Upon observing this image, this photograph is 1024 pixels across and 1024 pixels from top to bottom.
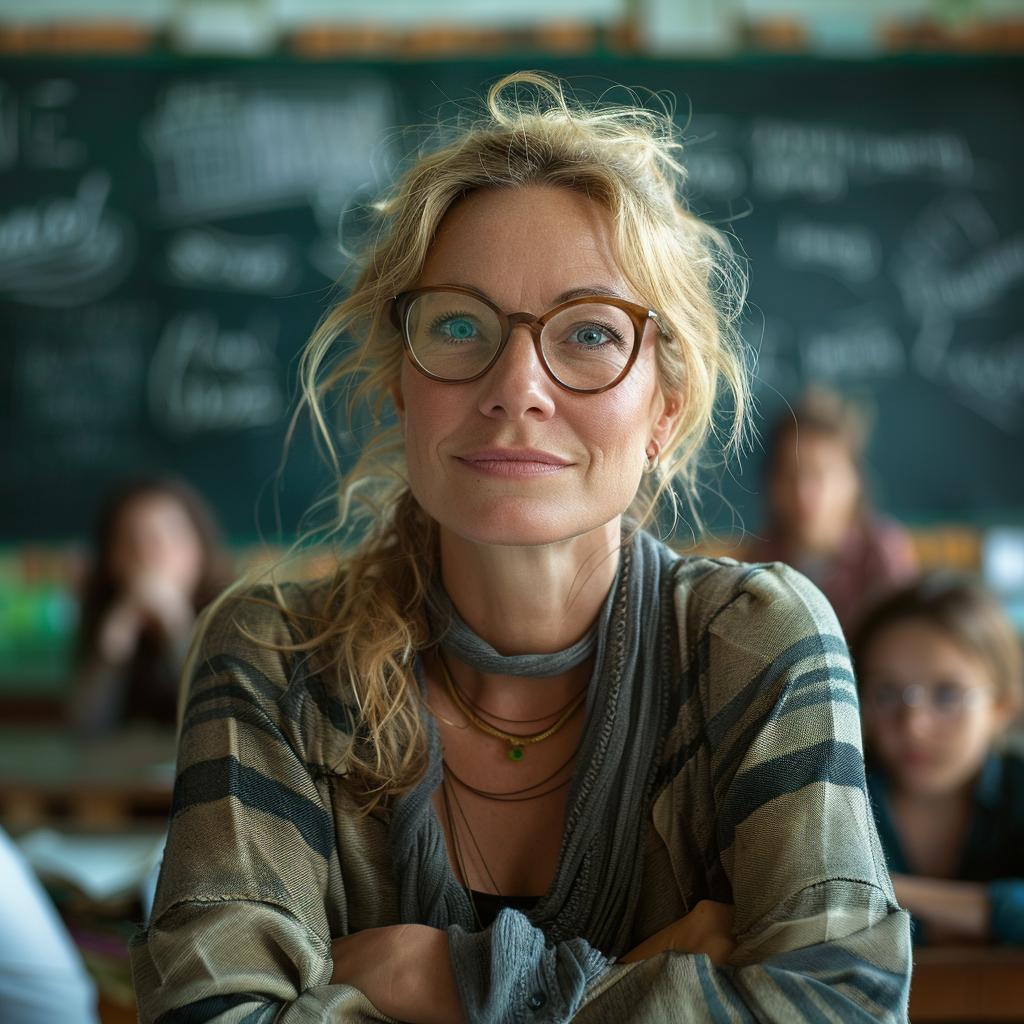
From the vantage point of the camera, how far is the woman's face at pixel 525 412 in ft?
3.16

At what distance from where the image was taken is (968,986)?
1.39 m

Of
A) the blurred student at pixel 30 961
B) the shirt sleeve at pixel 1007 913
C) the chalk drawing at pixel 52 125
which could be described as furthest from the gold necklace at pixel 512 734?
the chalk drawing at pixel 52 125

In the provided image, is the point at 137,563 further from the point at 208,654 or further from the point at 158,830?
the point at 208,654

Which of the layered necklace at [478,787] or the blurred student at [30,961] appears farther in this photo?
the blurred student at [30,961]

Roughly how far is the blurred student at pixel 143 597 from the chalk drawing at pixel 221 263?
79 cm

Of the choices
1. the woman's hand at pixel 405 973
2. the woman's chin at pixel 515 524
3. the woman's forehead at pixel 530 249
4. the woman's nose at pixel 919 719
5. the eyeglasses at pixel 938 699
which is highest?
the woman's forehead at pixel 530 249

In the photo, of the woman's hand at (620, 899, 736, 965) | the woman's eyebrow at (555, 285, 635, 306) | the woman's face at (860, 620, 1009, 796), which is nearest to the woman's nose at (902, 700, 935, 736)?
the woman's face at (860, 620, 1009, 796)

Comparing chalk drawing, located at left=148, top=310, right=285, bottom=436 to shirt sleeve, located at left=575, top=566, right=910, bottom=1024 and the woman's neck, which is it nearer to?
the woman's neck

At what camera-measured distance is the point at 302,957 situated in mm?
900

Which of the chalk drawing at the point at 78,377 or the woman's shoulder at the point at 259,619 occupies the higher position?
the chalk drawing at the point at 78,377

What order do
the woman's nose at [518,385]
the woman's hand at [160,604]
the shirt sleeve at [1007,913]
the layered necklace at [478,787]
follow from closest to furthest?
the woman's nose at [518,385] → the layered necklace at [478,787] → the shirt sleeve at [1007,913] → the woman's hand at [160,604]

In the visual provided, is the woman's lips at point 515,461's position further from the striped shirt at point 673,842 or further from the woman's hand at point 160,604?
the woman's hand at point 160,604

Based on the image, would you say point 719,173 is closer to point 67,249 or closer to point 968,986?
point 67,249

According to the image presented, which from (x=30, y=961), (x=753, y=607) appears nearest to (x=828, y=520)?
(x=753, y=607)
